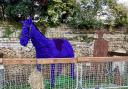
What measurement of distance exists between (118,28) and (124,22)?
8.8 inches

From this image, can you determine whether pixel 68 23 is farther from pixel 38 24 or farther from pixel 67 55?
pixel 67 55

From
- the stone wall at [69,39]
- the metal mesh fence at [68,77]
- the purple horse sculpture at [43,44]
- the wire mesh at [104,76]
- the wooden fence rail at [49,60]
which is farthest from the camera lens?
the stone wall at [69,39]

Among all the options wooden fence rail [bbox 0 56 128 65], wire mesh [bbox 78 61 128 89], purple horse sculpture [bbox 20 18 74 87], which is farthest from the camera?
purple horse sculpture [bbox 20 18 74 87]

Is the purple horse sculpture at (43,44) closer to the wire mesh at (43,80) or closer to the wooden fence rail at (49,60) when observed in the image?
the wire mesh at (43,80)

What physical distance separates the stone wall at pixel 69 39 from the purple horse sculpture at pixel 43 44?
1675 millimetres

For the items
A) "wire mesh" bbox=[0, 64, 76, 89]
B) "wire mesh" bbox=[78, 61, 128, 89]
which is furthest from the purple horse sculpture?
"wire mesh" bbox=[78, 61, 128, 89]

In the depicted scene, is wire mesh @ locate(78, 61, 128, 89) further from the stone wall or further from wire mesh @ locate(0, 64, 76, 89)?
the stone wall

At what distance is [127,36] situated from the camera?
929 centimetres

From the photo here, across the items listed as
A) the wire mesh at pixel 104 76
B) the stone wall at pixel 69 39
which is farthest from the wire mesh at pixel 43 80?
the stone wall at pixel 69 39

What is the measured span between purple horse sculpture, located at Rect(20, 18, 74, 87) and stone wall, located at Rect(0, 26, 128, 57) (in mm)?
1675

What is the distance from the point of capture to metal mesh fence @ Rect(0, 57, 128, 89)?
5.69 metres

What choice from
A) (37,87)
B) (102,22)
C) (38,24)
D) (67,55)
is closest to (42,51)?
(67,55)

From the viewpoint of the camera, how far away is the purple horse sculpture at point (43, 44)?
20.9 ft

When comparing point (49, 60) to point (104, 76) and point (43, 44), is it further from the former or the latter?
point (43, 44)
